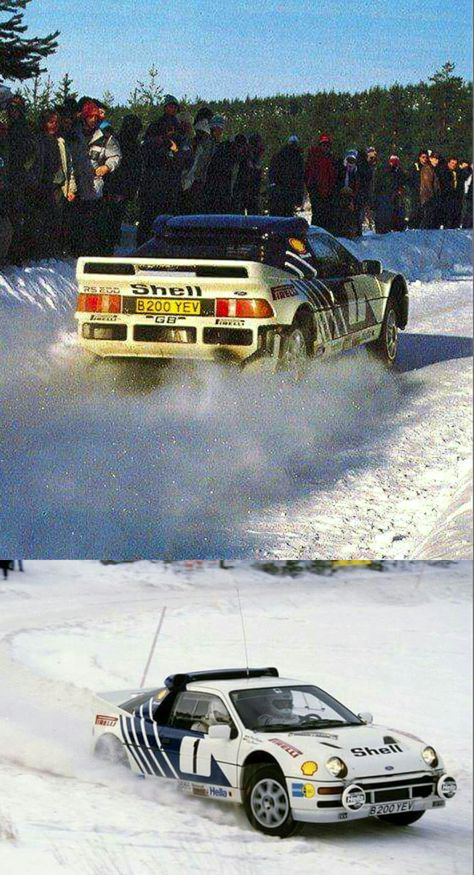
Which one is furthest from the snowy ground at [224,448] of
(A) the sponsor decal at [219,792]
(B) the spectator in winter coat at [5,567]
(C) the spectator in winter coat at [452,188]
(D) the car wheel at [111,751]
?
(B) the spectator in winter coat at [5,567]

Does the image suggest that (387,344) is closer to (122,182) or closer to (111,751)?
(122,182)

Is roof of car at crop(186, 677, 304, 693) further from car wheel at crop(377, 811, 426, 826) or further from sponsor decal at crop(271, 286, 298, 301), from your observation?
sponsor decal at crop(271, 286, 298, 301)

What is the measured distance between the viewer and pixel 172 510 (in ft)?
14.7

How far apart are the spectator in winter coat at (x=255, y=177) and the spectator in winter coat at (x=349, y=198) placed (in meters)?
0.28

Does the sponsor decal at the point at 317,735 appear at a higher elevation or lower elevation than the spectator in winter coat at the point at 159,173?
lower

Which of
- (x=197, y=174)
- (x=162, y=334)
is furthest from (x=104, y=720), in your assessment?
(x=197, y=174)

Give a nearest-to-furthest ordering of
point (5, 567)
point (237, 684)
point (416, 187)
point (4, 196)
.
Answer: point (416, 187), point (4, 196), point (237, 684), point (5, 567)

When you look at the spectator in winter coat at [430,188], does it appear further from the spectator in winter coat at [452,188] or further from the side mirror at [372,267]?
the side mirror at [372,267]

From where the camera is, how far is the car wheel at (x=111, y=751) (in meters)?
5.05

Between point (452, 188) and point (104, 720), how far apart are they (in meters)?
2.49

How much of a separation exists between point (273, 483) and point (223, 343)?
0.52 meters

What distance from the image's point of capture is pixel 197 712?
4.57 meters

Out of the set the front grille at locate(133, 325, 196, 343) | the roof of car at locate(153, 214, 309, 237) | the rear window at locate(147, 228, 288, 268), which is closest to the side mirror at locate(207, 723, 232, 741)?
the front grille at locate(133, 325, 196, 343)

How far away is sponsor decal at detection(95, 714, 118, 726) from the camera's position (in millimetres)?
5012
